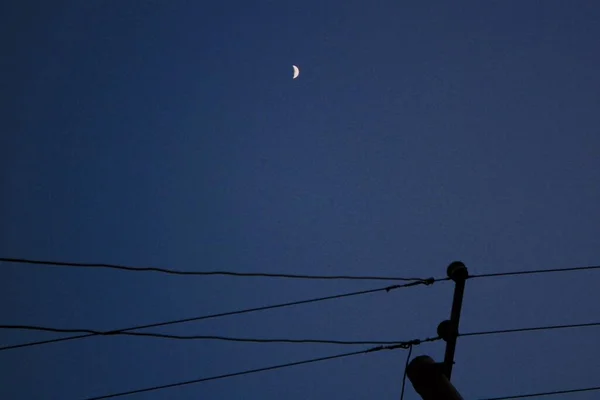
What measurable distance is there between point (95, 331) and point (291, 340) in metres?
1.92

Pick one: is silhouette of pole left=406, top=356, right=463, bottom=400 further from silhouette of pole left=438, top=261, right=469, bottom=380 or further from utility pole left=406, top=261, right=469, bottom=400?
silhouette of pole left=438, top=261, right=469, bottom=380

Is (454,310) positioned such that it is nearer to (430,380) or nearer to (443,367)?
(443,367)

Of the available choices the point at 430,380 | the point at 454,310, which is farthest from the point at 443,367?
the point at 454,310

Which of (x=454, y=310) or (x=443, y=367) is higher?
(x=454, y=310)

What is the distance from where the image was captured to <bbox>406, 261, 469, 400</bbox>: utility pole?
3.99m

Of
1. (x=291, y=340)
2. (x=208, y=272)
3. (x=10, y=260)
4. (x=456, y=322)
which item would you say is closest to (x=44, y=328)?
(x=10, y=260)

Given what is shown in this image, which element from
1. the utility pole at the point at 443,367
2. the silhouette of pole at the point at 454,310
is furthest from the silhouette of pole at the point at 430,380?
the silhouette of pole at the point at 454,310

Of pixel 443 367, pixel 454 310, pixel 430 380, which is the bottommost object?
pixel 430 380

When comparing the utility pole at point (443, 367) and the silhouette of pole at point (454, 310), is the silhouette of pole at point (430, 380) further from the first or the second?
the silhouette of pole at point (454, 310)

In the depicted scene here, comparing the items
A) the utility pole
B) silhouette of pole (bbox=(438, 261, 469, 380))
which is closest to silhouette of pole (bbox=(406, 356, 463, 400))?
the utility pole

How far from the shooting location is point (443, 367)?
4.14 metres

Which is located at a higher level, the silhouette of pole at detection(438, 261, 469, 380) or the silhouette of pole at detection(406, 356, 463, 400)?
the silhouette of pole at detection(438, 261, 469, 380)

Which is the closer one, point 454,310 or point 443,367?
point 443,367

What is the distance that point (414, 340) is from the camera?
16.2 feet
